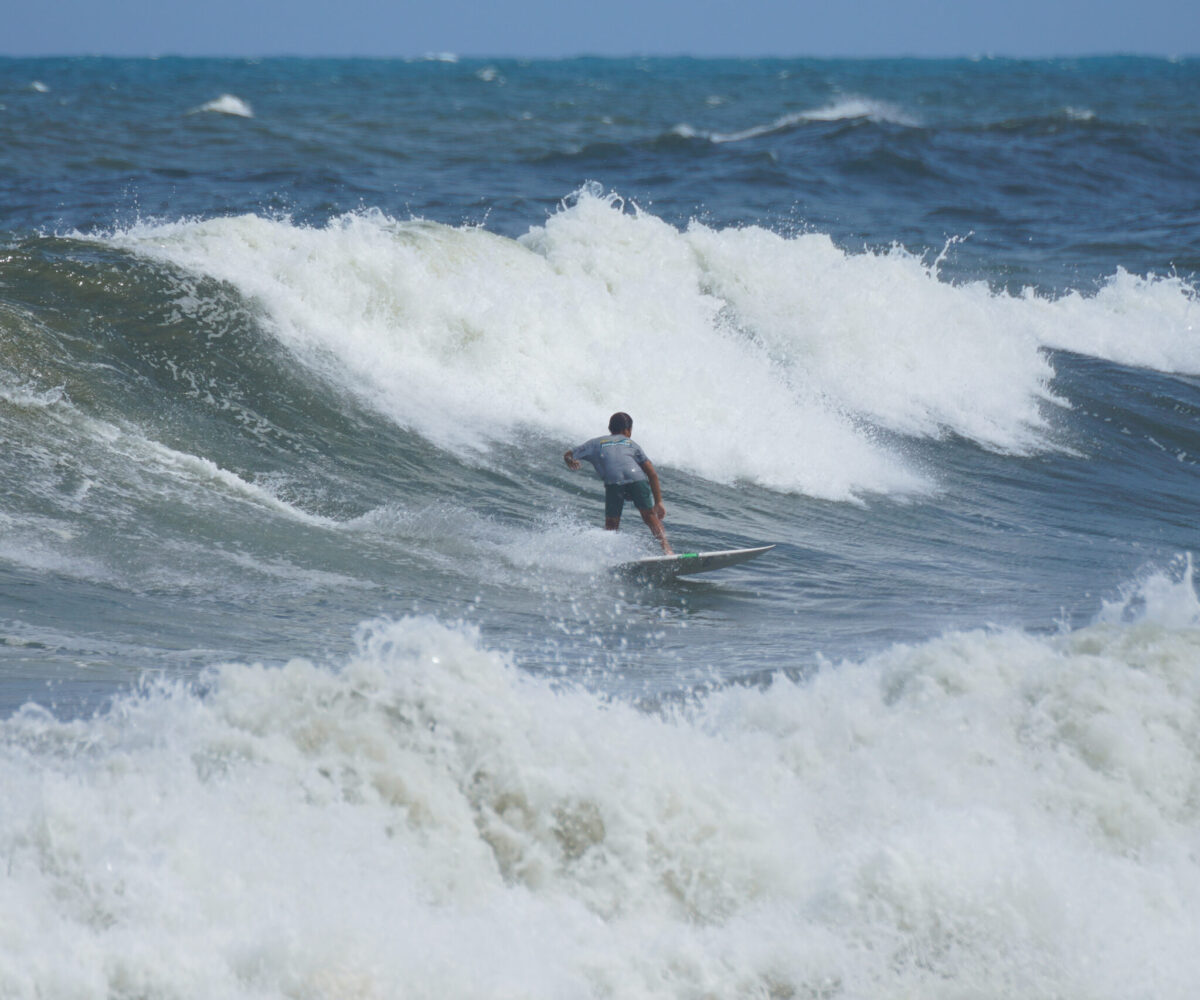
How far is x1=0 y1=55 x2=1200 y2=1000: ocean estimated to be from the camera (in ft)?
14.7

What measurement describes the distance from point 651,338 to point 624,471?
4961 mm

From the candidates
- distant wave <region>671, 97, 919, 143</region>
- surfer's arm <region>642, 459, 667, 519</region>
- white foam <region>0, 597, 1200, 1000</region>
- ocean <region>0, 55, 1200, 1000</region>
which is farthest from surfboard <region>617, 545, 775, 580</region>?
distant wave <region>671, 97, 919, 143</region>

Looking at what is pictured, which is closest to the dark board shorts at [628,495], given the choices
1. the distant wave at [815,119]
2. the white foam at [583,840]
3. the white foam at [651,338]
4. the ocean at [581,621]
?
the ocean at [581,621]

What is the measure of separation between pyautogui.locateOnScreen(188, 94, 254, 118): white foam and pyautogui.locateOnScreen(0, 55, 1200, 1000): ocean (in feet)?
74.0

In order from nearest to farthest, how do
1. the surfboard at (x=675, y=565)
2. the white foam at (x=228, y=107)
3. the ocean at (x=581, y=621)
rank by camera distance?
the ocean at (x=581, y=621) < the surfboard at (x=675, y=565) < the white foam at (x=228, y=107)

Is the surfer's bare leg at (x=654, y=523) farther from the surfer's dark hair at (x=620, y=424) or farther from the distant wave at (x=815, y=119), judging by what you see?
the distant wave at (x=815, y=119)

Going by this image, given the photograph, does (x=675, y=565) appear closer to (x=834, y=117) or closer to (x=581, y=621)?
(x=581, y=621)

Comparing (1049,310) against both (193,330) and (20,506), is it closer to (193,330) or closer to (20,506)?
(193,330)

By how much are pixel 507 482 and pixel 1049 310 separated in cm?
1145

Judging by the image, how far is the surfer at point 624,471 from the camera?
926 centimetres

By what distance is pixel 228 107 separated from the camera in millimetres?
44844

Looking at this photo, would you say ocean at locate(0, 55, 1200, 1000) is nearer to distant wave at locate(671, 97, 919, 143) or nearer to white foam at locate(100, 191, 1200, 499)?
white foam at locate(100, 191, 1200, 499)

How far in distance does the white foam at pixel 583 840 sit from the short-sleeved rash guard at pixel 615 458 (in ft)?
11.1

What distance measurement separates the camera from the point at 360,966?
4137 mm
